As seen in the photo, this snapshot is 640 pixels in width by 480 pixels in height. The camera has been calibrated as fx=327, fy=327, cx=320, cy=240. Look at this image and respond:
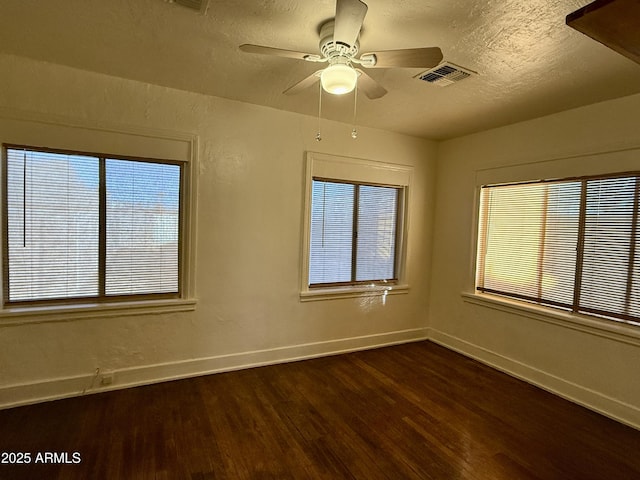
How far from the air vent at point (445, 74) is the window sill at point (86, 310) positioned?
2.73 m

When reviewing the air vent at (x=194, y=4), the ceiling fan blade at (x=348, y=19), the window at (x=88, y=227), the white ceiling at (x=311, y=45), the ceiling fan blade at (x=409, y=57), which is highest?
the white ceiling at (x=311, y=45)

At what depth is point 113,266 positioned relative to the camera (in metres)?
2.79

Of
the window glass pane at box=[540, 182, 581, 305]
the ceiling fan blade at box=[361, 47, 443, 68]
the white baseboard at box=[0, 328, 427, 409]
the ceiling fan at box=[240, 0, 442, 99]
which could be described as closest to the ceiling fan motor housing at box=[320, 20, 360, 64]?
the ceiling fan at box=[240, 0, 442, 99]

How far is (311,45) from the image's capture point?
6.84ft

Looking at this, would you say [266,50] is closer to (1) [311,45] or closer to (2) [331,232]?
(1) [311,45]

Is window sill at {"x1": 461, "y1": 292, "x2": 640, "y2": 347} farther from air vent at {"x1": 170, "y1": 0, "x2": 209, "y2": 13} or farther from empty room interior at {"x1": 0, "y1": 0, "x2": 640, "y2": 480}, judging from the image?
air vent at {"x1": 170, "y1": 0, "x2": 209, "y2": 13}

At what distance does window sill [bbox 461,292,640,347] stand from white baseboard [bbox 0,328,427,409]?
44.3 inches

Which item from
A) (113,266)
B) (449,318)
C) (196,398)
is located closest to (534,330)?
(449,318)

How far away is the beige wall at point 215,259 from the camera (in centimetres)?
253

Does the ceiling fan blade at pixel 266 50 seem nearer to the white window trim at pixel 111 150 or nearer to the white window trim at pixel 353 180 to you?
the white window trim at pixel 111 150

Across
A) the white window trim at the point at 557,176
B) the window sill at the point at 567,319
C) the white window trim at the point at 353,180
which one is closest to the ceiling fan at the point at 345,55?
the white window trim at the point at 353,180

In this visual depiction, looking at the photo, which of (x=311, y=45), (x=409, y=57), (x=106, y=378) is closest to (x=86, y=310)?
(x=106, y=378)

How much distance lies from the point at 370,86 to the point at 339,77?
16.1 inches

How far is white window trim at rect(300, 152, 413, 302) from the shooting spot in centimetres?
352
